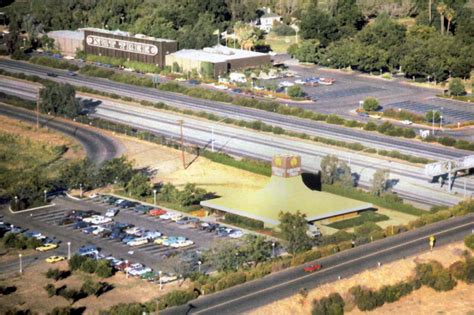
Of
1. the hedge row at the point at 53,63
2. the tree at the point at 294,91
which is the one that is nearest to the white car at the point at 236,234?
the tree at the point at 294,91

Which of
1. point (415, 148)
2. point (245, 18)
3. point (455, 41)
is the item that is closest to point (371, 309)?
point (415, 148)

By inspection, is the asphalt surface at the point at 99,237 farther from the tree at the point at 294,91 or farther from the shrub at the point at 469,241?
the tree at the point at 294,91

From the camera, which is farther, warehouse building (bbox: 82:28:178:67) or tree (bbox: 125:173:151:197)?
warehouse building (bbox: 82:28:178:67)

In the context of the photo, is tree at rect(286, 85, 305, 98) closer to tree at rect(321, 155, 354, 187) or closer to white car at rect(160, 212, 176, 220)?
tree at rect(321, 155, 354, 187)

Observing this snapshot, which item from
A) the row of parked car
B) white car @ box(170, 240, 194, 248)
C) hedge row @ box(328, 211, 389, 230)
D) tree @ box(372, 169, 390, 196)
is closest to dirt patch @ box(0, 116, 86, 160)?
the row of parked car

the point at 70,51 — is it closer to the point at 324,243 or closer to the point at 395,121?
the point at 395,121
